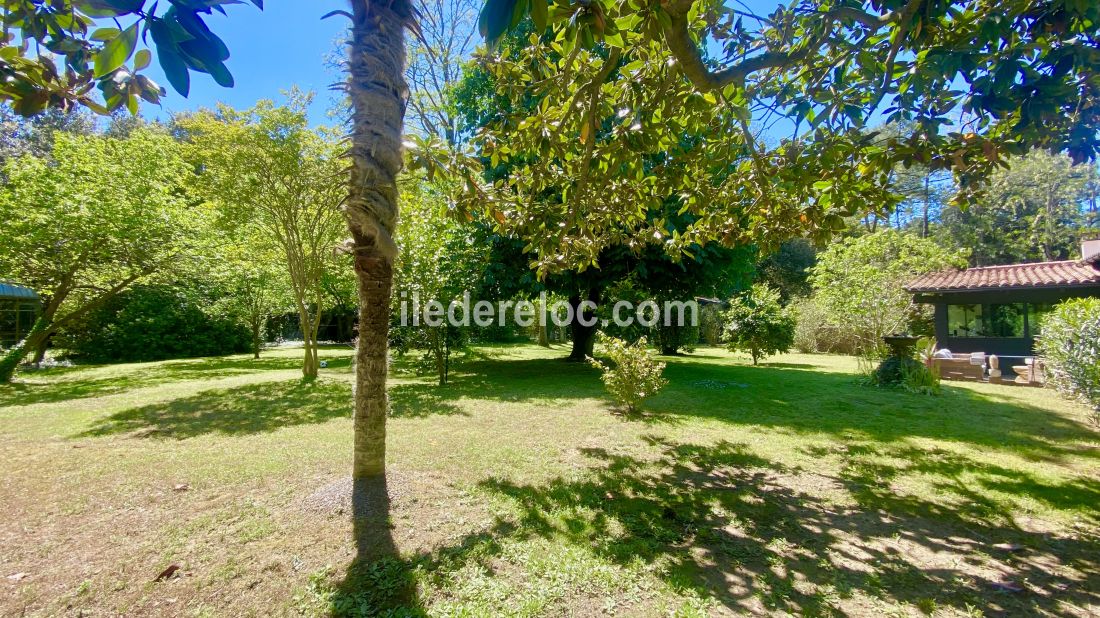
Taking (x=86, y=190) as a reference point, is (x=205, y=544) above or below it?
below

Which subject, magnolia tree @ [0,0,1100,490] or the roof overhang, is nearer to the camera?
magnolia tree @ [0,0,1100,490]

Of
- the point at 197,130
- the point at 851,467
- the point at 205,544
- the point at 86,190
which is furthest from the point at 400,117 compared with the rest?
the point at 86,190

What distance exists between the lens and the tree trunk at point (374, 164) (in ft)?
11.3

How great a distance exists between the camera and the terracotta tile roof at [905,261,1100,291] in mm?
13328

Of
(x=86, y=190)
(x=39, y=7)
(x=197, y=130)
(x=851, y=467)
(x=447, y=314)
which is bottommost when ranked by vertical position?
(x=851, y=467)

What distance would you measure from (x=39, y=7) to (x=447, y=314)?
9.09m

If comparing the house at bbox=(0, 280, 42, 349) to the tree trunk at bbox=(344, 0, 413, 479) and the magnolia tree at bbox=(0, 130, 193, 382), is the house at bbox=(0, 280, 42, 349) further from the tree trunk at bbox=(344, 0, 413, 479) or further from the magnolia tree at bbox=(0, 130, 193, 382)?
the tree trunk at bbox=(344, 0, 413, 479)

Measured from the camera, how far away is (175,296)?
62.6 ft

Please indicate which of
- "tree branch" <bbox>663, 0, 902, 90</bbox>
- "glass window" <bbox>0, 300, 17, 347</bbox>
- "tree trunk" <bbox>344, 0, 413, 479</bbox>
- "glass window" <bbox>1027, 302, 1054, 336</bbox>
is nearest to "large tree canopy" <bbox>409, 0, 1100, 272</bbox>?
"tree branch" <bbox>663, 0, 902, 90</bbox>

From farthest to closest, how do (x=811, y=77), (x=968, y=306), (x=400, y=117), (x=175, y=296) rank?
1. (x=175, y=296)
2. (x=968, y=306)
3. (x=811, y=77)
4. (x=400, y=117)

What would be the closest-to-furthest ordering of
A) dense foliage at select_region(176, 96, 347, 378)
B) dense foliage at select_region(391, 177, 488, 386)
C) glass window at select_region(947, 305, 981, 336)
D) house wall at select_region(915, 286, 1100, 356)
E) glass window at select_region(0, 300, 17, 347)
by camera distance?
dense foliage at select_region(176, 96, 347, 378) < dense foliage at select_region(391, 177, 488, 386) < house wall at select_region(915, 286, 1100, 356) < glass window at select_region(947, 305, 981, 336) < glass window at select_region(0, 300, 17, 347)

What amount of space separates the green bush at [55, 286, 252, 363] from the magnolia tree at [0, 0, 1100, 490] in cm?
2033

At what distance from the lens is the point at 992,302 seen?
15.7m

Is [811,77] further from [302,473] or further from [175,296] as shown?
[175,296]
